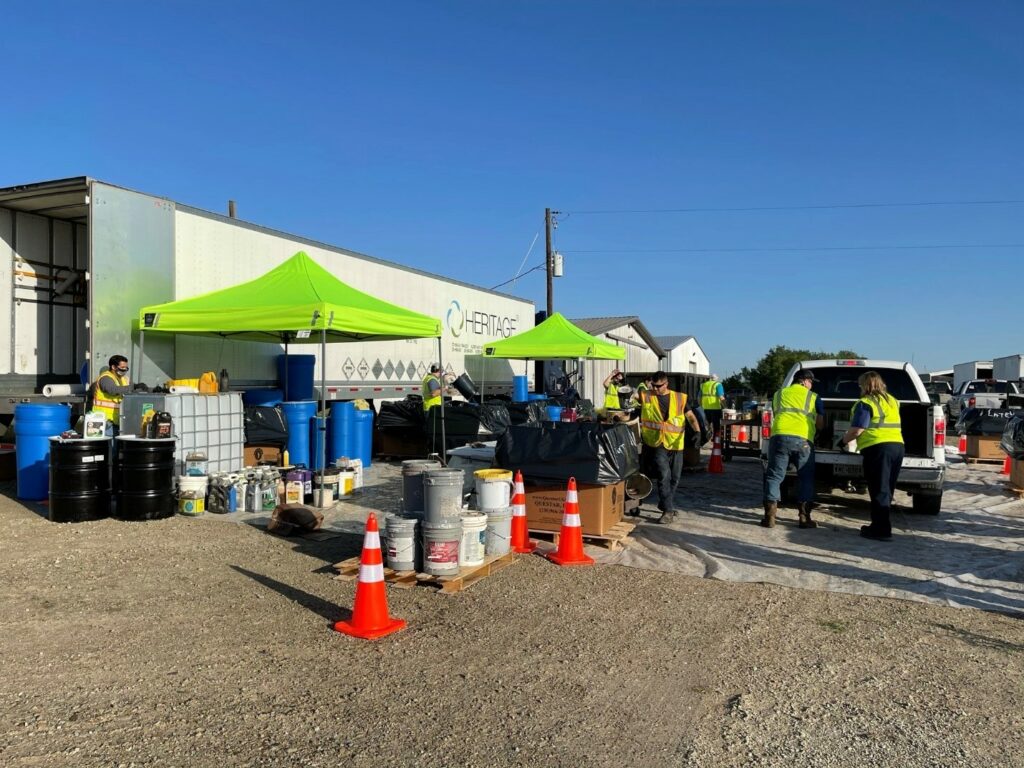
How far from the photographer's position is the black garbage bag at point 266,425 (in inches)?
408

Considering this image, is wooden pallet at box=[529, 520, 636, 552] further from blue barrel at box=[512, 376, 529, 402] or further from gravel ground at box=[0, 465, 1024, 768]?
blue barrel at box=[512, 376, 529, 402]

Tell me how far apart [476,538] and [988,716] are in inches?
138

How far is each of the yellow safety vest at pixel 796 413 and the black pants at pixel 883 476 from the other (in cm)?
73

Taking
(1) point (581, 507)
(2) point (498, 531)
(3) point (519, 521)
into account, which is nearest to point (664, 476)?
(1) point (581, 507)

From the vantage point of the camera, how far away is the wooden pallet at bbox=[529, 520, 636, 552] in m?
7.06

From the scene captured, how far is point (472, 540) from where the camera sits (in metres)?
5.92

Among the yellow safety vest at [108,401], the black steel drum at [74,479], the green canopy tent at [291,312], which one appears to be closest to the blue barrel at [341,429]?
the green canopy tent at [291,312]

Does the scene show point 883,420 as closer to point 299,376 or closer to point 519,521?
point 519,521

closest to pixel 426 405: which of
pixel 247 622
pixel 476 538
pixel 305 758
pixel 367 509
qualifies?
pixel 367 509

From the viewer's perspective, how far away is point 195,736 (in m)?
3.33

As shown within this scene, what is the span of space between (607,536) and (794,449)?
2524mm

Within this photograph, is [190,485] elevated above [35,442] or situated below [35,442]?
below

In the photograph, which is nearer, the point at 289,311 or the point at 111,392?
the point at 111,392

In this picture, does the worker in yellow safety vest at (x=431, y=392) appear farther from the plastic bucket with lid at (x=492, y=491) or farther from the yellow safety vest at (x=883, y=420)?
the yellow safety vest at (x=883, y=420)
